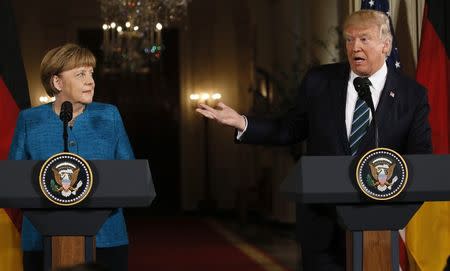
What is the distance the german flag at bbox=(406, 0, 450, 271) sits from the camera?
6445 mm

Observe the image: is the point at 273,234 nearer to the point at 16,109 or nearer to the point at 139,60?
the point at 139,60

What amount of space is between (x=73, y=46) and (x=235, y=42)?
706 inches

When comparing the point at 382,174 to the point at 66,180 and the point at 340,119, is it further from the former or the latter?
the point at 66,180

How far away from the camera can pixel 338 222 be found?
13.8ft

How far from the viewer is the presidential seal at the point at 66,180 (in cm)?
392

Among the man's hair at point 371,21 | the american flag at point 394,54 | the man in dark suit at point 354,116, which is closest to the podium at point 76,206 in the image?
the man in dark suit at point 354,116

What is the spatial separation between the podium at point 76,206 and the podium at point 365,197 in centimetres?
62

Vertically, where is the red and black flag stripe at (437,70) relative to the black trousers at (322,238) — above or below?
above

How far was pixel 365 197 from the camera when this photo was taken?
397 cm

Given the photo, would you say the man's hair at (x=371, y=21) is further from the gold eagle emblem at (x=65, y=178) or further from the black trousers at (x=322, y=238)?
the gold eagle emblem at (x=65, y=178)

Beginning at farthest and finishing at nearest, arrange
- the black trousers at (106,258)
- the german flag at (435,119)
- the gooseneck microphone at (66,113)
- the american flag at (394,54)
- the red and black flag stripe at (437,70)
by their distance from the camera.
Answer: the red and black flag stripe at (437,70), the german flag at (435,119), the american flag at (394,54), the black trousers at (106,258), the gooseneck microphone at (66,113)

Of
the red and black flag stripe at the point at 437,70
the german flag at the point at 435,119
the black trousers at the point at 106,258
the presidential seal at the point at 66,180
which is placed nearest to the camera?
the presidential seal at the point at 66,180

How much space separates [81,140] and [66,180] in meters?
0.57

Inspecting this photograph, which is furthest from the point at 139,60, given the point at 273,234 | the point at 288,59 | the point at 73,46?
the point at 73,46
